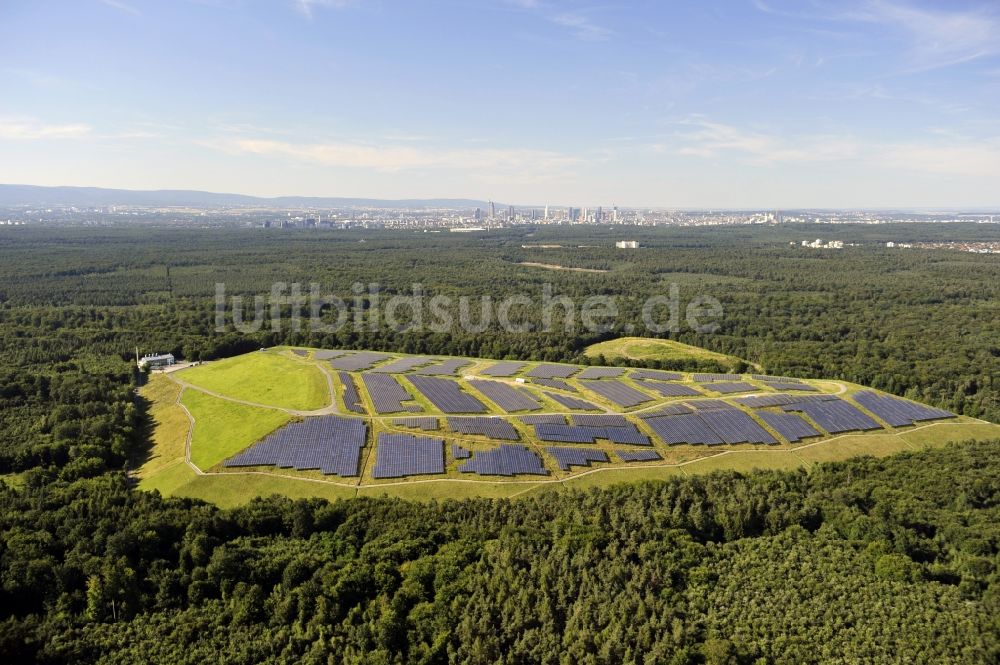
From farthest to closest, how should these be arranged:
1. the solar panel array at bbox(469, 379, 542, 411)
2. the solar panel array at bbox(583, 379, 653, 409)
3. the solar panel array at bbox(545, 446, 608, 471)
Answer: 1. the solar panel array at bbox(583, 379, 653, 409)
2. the solar panel array at bbox(469, 379, 542, 411)
3. the solar panel array at bbox(545, 446, 608, 471)

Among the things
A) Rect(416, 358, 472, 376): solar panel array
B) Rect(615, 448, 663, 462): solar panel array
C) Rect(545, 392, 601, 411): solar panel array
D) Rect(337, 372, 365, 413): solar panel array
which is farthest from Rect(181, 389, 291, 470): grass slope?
Rect(615, 448, 663, 462): solar panel array

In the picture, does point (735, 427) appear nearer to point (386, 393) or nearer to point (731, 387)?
point (731, 387)

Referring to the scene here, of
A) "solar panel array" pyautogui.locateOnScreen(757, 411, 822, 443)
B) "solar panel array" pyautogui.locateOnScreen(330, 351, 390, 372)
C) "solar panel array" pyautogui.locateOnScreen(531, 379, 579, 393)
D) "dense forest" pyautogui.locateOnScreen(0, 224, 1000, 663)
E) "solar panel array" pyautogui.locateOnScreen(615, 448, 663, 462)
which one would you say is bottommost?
"dense forest" pyautogui.locateOnScreen(0, 224, 1000, 663)

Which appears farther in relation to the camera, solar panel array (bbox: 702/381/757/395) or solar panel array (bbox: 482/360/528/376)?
solar panel array (bbox: 482/360/528/376)

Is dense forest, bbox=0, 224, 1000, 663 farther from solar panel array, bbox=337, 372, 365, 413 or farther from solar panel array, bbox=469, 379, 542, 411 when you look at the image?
solar panel array, bbox=469, 379, 542, 411

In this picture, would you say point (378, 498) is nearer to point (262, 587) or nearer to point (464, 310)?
point (262, 587)

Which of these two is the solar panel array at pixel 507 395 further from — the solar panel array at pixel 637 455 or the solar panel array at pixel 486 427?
the solar panel array at pixel 637 455

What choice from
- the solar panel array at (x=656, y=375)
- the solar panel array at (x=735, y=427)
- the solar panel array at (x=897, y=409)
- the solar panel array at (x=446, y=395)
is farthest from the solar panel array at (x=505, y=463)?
the solar panel array at (x=897, y=409)
